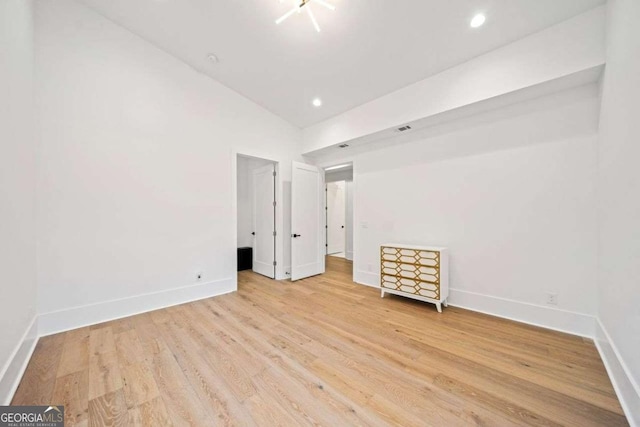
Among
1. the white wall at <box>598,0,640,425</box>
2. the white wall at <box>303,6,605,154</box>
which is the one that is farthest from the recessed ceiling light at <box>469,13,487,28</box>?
the white wall at <box>598,0,640,425</box>

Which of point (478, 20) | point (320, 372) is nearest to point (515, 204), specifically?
point (478, 20)

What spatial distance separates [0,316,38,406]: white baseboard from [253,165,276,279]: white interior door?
3039 millimetres

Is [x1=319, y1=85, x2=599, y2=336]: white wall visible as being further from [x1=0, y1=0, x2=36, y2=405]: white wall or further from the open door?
[x1=0, y1=0, x2=36, y2=405]: white wall

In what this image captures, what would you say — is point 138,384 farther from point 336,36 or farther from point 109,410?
point 336,36

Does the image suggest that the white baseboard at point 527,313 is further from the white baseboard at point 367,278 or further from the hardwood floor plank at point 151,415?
the hardwood floor plank at point 151,415

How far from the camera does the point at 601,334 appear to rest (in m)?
2.09

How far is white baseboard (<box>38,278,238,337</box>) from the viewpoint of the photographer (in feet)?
8.13

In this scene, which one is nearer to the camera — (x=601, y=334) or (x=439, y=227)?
(x=601, y=334)

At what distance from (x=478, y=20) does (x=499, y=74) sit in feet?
2.03

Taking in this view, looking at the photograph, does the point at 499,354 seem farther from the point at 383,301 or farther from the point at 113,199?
the point at 113,199

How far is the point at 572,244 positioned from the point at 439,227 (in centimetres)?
134

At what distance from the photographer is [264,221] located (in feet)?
16.0

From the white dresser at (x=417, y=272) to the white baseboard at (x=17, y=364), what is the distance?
3.71 metres

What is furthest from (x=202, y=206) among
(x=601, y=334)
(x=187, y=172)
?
(x=601, y=334)
